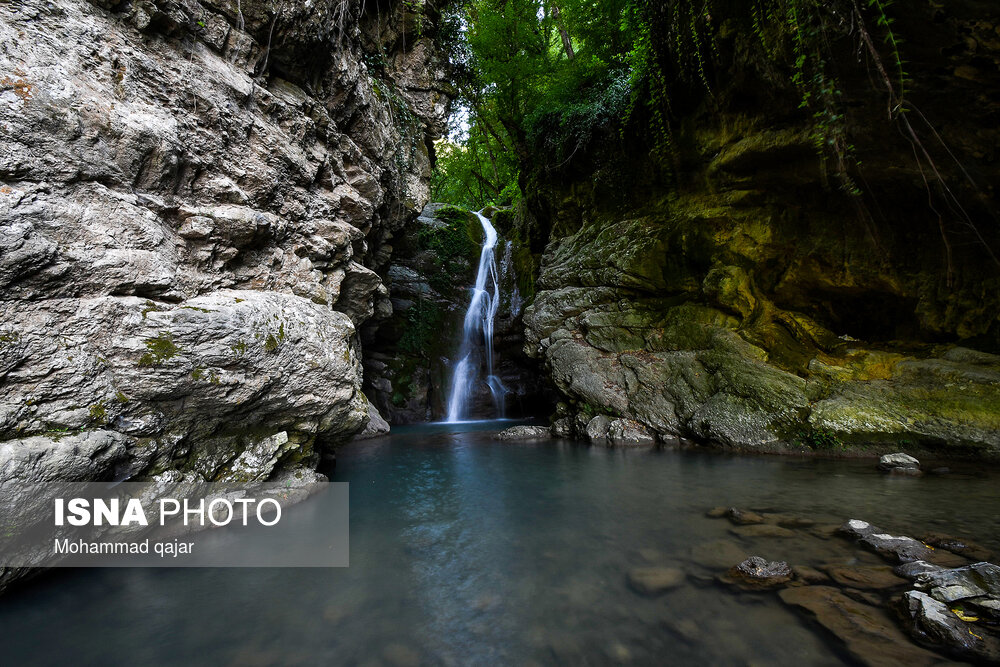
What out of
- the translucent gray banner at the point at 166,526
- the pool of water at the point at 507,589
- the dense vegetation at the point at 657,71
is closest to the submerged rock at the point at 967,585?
the pool of water at the point at 507,589

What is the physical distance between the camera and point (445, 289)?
1477cm

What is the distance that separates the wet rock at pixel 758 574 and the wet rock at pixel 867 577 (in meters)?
0.27

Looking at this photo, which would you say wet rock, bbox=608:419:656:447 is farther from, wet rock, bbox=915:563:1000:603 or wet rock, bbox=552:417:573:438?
wet rock, bbox=915:563:1000:603

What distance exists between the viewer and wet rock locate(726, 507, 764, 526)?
3639mm

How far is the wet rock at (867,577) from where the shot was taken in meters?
2.49

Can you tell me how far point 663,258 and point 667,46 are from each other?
407 cm

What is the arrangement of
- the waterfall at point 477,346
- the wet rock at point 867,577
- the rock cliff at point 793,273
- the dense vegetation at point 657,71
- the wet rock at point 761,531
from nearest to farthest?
1. the wet rock at point 867,577
2. the wet rock at point 761,531
3. the dense vegetation at point 657,71
4. the rock cliff at point 793,273
5. the waterfall at point 477,346

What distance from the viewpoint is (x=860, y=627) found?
213cm

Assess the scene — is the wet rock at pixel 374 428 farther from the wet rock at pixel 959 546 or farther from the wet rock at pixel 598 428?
the wet rock at pixel 959 546

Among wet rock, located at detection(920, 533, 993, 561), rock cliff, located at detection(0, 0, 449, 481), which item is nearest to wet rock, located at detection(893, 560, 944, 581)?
wet rock, located at detection(920, 533, 993, 561)

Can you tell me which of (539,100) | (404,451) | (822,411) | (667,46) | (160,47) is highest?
(539,100)

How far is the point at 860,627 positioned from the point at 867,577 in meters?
0.64

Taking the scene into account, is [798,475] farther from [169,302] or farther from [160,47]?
[160,47]

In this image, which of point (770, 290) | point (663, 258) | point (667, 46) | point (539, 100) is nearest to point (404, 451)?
point (663, 258)
